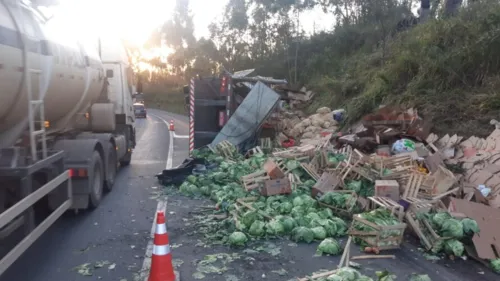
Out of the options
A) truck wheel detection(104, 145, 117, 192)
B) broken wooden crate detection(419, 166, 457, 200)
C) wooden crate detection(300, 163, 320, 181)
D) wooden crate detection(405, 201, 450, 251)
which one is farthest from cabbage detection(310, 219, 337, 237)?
truck wheel detection(104, 145, 117, 192)

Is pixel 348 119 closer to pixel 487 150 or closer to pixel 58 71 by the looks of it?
pixel 487 150

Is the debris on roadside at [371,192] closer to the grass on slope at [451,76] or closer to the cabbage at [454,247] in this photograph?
the cabbage at [454,247]

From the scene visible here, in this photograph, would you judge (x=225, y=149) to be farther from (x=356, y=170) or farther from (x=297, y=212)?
(x=297, y=212)

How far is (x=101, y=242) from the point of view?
20.2 ft

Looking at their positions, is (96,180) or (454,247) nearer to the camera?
(454,247)

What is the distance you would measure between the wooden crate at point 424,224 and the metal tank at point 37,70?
476cm

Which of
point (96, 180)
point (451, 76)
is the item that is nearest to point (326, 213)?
point (96, 180)

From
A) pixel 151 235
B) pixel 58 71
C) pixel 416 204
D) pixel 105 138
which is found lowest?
pixel 151 235

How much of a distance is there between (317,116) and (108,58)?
681 centimetres

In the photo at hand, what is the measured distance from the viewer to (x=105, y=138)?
9.03 m

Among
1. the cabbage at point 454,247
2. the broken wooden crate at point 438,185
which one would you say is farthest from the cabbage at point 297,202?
the cabbage at point 454,247

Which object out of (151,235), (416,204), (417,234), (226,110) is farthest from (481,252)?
(226,110)

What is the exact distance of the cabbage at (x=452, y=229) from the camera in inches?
224

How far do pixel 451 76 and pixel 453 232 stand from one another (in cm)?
633
